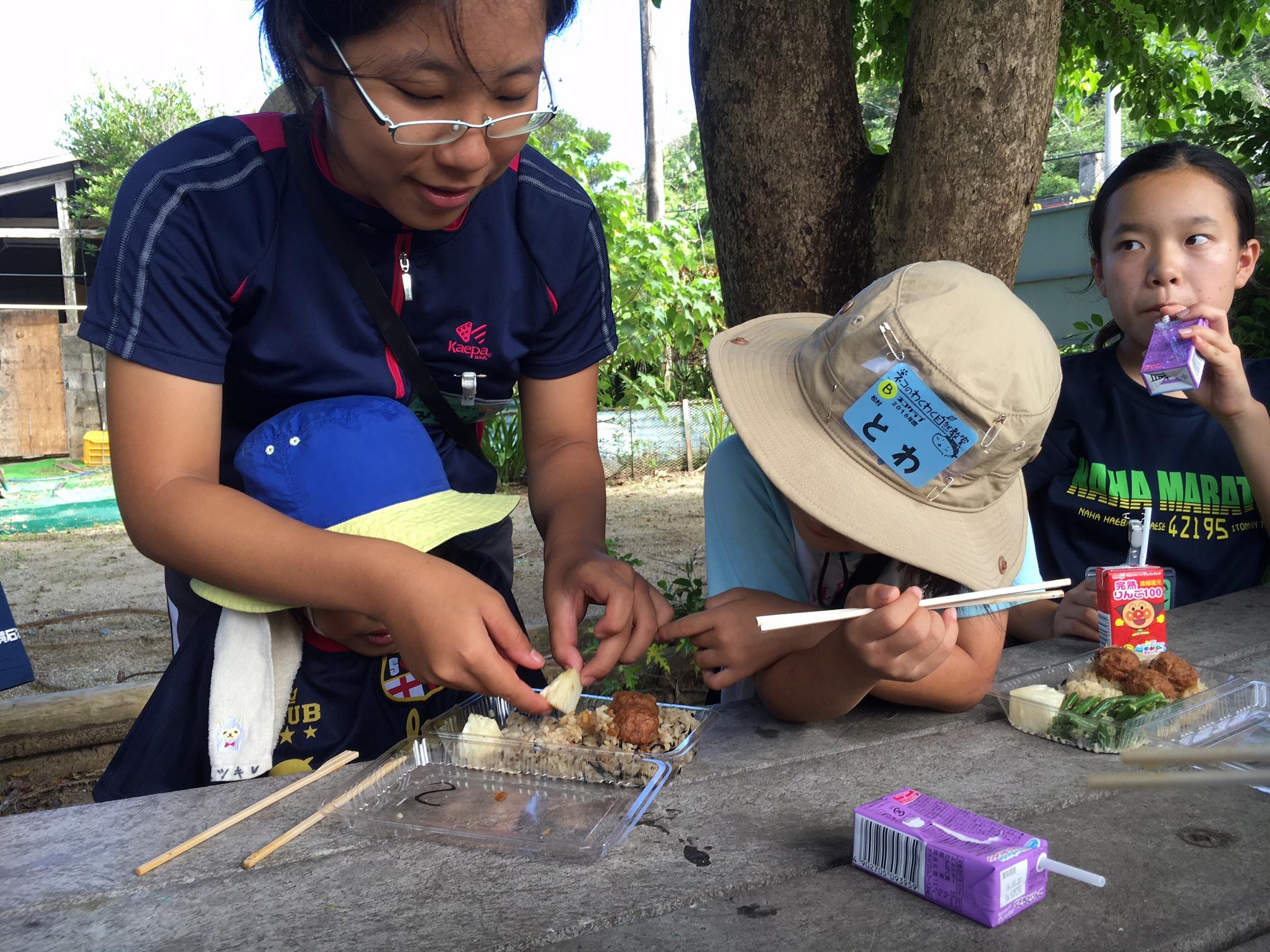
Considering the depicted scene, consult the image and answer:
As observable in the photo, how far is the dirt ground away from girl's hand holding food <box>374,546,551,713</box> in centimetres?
214

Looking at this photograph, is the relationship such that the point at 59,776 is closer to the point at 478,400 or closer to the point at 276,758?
the point at 276,758

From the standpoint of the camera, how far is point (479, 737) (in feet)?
5.17

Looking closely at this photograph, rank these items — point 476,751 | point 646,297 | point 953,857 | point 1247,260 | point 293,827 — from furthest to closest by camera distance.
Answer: point 646,297 < point 1247,260 < point 476,751 < point 293,827 < point 953,857

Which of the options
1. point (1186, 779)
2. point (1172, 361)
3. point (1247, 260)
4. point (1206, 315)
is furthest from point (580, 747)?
point (1247, 260)

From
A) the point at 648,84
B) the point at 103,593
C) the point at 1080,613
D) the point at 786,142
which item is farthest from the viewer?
the point at 648,84

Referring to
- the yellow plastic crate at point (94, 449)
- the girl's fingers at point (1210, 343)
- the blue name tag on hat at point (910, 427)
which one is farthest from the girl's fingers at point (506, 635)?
the yellow plastic crate at point (94, 449)

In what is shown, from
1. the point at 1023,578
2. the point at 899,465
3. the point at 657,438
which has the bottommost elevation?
the point at 657,438

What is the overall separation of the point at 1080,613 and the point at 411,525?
1.48 metres

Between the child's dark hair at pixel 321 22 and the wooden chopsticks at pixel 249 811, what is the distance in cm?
105

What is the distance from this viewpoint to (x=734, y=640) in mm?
1735

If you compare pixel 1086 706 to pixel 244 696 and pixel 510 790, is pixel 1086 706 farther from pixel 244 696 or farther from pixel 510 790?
pixel 244 696

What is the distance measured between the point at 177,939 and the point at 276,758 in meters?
0.74

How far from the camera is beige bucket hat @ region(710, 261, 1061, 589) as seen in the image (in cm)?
145

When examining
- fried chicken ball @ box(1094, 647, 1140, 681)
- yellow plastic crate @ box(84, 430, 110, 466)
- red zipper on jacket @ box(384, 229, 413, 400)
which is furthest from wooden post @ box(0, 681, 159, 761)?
yellow plastic crate @ box(84, 430, 110, 466)
